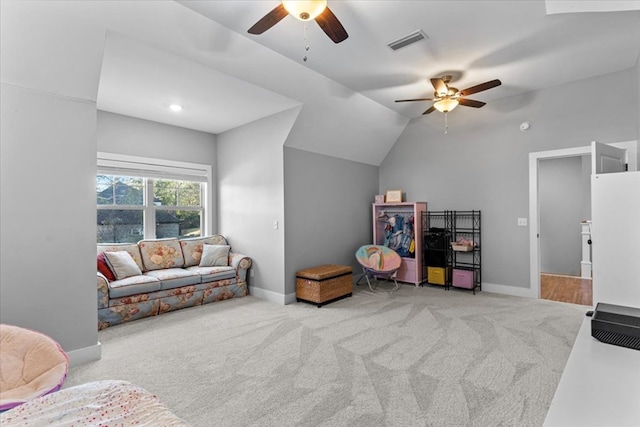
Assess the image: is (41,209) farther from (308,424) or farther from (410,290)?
(410,290)

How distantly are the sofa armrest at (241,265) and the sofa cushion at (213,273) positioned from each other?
0.08 m

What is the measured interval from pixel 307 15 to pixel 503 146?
407 centimetres

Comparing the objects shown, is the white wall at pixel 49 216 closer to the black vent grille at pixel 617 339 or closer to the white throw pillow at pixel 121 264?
the white throw pillow at pixel 121 264

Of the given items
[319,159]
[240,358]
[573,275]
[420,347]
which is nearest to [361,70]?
[319,159]

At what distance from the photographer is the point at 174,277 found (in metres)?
4.28

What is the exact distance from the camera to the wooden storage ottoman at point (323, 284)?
14.3ft

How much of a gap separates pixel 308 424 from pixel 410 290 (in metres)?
3.55

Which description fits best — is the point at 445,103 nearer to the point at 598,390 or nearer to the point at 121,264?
the point at 598,390

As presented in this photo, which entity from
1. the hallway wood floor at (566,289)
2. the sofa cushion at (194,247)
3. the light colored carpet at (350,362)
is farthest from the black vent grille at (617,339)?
the sofa cushion at (194,247)

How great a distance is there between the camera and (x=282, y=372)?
8.45 feet

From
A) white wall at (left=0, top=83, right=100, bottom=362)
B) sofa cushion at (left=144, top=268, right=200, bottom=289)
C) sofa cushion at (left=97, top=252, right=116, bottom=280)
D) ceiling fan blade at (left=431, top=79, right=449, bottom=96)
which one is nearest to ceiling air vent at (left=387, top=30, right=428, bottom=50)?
ceiling fan blade at (left=431, top=79, right=449, bottom=96)

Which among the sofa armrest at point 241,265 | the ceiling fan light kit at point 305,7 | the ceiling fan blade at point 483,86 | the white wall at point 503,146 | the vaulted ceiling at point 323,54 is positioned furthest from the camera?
the sofa armrest at point 241,265

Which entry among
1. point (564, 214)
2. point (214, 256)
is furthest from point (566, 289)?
point (214, 256)

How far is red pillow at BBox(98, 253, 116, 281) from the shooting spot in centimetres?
397
